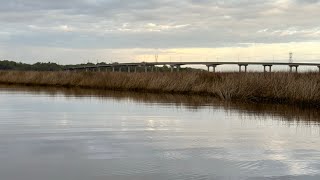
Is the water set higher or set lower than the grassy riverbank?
lower

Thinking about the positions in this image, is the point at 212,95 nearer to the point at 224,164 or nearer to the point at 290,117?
the point at 290,117

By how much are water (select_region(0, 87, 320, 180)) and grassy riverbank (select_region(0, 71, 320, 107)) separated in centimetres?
456

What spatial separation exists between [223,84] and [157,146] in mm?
15487

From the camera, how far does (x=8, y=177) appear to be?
20.6ft

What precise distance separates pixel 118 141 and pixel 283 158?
330 cm

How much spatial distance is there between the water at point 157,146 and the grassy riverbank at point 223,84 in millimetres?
4558

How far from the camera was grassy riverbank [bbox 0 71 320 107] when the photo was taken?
19.2 m

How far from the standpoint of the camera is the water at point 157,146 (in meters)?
6.71

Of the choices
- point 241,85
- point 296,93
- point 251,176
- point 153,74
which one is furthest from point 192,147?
point 153,74

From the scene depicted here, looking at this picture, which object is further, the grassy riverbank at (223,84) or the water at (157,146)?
the grassy riverbank at (223,84)

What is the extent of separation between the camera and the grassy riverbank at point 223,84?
758 inches

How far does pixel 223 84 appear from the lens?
24000 mm

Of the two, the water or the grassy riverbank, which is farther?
the grassy riverbank

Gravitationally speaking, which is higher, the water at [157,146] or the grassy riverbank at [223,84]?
the grassy riverbank at [223,84]
